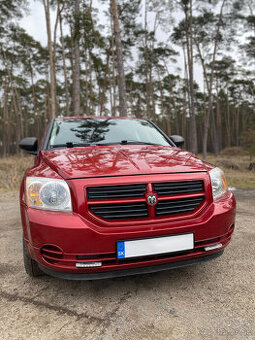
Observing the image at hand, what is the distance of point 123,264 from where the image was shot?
64.1 inches

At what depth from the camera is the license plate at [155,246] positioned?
1.60 meters

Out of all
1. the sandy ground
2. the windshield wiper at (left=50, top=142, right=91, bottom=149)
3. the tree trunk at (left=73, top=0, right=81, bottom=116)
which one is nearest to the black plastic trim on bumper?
the sandy ground

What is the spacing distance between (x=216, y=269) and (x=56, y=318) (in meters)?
1.40

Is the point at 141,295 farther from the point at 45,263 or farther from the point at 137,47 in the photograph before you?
the point at 137,47

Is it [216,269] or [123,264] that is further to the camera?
[216,269]

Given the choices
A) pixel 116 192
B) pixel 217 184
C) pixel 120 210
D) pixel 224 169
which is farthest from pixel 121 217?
pixel 224 169

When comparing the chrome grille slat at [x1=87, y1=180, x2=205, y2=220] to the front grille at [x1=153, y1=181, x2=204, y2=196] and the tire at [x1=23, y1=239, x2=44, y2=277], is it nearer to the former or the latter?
the front grille at [x1=153, y1=181, x2=204, y2=196]

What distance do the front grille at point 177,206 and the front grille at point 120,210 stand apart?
0.11 m

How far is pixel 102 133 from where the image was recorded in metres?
3.01

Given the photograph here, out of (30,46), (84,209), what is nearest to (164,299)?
(84,209)

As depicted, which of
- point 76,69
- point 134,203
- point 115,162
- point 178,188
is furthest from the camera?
point 76,69

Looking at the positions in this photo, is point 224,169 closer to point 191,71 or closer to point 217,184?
point 191,71

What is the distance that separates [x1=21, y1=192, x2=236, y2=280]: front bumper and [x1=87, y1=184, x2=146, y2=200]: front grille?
174 millimetres

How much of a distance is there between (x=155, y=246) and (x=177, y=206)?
12.8 inches
